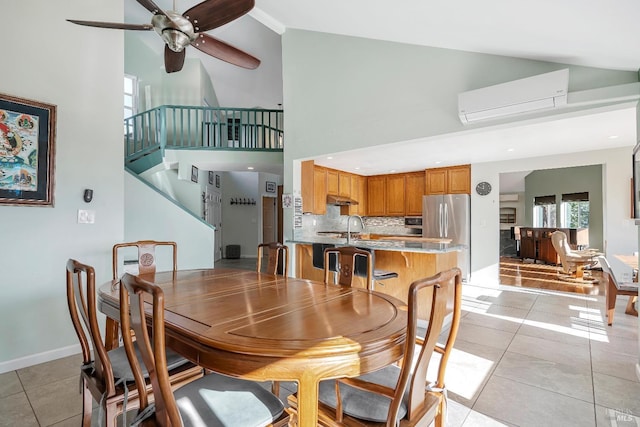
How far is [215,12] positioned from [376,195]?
5481 millimetres

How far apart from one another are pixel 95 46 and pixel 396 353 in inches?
136

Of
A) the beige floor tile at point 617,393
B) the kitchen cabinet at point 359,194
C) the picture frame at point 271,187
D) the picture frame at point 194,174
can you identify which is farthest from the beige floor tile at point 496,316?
the picture frame at point 271,187

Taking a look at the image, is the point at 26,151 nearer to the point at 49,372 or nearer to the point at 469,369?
the point at 49,372

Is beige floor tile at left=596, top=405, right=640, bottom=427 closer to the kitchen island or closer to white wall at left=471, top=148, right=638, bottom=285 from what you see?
the kitchen island

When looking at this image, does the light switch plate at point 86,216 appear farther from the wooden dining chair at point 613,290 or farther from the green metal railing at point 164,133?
the wooden dining chair at point 613,290

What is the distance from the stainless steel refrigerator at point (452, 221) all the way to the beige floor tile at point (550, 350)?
8.60 ft

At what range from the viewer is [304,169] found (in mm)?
4770

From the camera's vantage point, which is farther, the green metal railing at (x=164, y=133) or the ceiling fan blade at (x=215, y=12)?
the green metal railing at (x=164, y=133)

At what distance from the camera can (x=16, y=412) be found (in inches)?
70.2

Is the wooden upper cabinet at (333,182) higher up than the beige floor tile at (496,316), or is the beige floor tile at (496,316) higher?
the wooden upper cabinet at (333,182)

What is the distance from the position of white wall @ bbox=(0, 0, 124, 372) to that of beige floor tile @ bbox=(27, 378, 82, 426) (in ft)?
1.80

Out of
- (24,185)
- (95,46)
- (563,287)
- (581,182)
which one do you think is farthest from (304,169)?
(581,182)

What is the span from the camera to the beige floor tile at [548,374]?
2037mm

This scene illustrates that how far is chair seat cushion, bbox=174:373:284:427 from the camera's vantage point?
1059 millimetres
